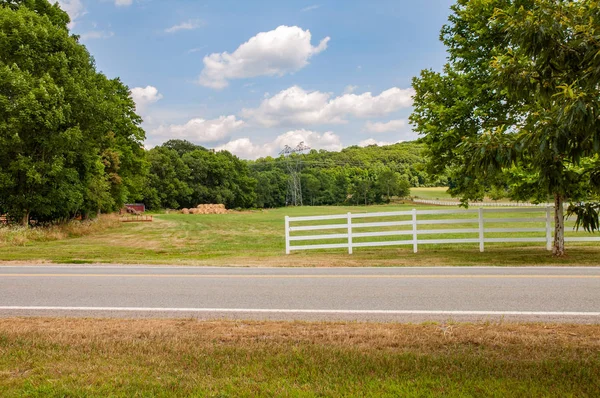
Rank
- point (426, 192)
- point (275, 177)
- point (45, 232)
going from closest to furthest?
point (45, 232)
point (426, 192)
point (275, 177)

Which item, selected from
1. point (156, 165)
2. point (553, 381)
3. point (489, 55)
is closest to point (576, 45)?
point (553, 381)

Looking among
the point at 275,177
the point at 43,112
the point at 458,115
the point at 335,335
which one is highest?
the point at 275,177

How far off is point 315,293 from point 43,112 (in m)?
18.3

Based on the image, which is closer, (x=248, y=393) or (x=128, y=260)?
(x=248, y=393)

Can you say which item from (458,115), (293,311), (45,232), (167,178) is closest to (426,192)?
(167,178)

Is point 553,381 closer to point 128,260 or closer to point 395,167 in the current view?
point 128,260

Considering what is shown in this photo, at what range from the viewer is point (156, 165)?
8056 centimetres

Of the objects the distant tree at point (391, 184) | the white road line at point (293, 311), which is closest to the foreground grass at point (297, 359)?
the white road line at point (293, 311)

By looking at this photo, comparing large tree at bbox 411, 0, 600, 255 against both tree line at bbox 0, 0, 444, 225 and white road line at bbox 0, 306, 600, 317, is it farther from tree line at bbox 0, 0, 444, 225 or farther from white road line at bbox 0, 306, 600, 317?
tree line at bbox 0, 0, 444, 225

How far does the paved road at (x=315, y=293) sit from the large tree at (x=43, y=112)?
491 inches

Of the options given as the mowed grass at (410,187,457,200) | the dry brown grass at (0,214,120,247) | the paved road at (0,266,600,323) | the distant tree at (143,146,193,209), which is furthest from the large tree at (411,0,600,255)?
the mowed grass at (410,187,457,200)

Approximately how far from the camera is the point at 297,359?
13.6ft

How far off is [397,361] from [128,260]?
11002mm

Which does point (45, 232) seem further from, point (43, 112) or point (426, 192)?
point (426, 192)
